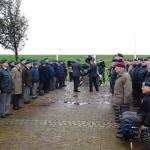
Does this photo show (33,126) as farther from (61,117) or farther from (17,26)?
(17,26)

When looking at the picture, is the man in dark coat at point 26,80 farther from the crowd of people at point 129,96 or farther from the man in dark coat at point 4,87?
the crowd of people at point 129,96

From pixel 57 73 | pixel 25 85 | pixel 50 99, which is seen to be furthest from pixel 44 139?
pixel 57 73

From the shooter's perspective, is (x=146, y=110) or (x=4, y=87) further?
(x=4, y=87)

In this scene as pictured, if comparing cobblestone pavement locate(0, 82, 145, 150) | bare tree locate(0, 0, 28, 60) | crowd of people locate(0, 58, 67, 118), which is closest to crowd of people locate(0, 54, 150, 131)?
crowd of people locate(0, 58, 67, 118)

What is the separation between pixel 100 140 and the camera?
468 inches

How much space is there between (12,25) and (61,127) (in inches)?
1148

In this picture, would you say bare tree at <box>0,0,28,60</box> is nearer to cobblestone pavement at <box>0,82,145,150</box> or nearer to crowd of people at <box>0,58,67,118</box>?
crowd of people at <box>0,58,67,118</box>

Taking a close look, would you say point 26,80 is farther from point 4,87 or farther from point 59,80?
point 59,80

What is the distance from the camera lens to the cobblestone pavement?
1134 centimetres

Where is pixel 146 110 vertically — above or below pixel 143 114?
above

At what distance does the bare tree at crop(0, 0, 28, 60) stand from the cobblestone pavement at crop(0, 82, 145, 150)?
71.3 feet

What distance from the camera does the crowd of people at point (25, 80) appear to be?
15.9 m

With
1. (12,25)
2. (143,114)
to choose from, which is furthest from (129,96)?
(12,25)

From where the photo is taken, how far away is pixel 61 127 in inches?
544
